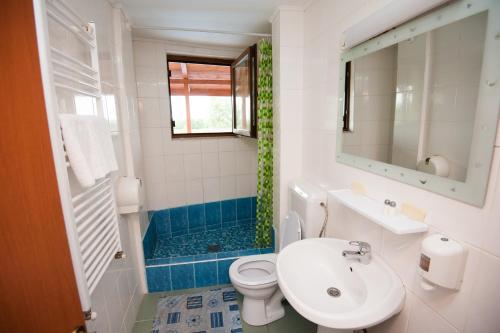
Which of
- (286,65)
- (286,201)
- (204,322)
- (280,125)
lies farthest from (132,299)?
(286,65)

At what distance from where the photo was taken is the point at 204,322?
1815mm

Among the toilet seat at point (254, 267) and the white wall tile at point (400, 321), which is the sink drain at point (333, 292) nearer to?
the white wall tile at point (400, 321)

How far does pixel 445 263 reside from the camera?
747mm

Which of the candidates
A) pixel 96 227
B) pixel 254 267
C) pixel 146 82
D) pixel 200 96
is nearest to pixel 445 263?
pixel 96 227

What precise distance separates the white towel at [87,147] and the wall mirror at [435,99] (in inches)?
49.8

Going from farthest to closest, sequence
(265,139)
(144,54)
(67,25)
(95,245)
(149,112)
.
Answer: (149,112) → (144,54) → (265,139) → (95,245) → (67,25)

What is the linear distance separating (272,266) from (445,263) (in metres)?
1.40

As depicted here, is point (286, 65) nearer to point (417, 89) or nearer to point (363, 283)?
point (417, 89)

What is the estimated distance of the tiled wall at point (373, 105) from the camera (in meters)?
1.10

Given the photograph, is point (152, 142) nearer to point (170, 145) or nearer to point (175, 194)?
point (170, 145)

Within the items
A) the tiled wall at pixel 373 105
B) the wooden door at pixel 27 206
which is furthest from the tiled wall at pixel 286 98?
the wooden door at pixel 27 206

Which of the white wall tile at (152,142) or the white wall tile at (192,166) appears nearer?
the white wall tile at (152,142)

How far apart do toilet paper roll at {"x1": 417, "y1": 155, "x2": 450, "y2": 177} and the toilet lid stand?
37.3 inches

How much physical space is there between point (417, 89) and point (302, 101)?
1055 mm
